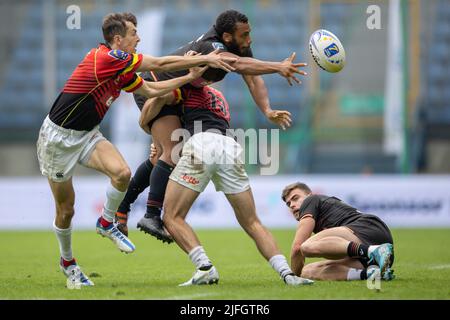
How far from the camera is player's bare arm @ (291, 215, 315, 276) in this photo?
7.78m

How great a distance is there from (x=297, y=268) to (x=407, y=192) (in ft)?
34.7

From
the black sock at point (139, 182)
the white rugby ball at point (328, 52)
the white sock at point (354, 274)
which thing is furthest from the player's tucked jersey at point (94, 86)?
the white sock at point (354, 274)

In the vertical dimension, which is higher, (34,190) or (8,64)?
(8,64)

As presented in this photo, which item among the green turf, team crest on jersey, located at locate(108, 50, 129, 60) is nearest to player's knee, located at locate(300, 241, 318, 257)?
the green turf

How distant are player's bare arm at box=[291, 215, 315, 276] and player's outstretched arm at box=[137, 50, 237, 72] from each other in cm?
163

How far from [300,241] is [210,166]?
1130mm

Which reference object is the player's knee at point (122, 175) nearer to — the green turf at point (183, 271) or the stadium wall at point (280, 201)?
the green turf at point (183, 271)

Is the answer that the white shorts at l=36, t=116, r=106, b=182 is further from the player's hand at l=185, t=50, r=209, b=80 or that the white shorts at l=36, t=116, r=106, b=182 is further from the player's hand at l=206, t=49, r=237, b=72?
the player's hand at l=206, t=49, r=237, b=72

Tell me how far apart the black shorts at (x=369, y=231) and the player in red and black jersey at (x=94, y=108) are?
6.40 ft

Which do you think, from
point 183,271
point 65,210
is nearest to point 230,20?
point 65,210

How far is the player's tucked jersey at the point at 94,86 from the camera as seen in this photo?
751 centimetres

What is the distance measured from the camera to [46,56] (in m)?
20.4
